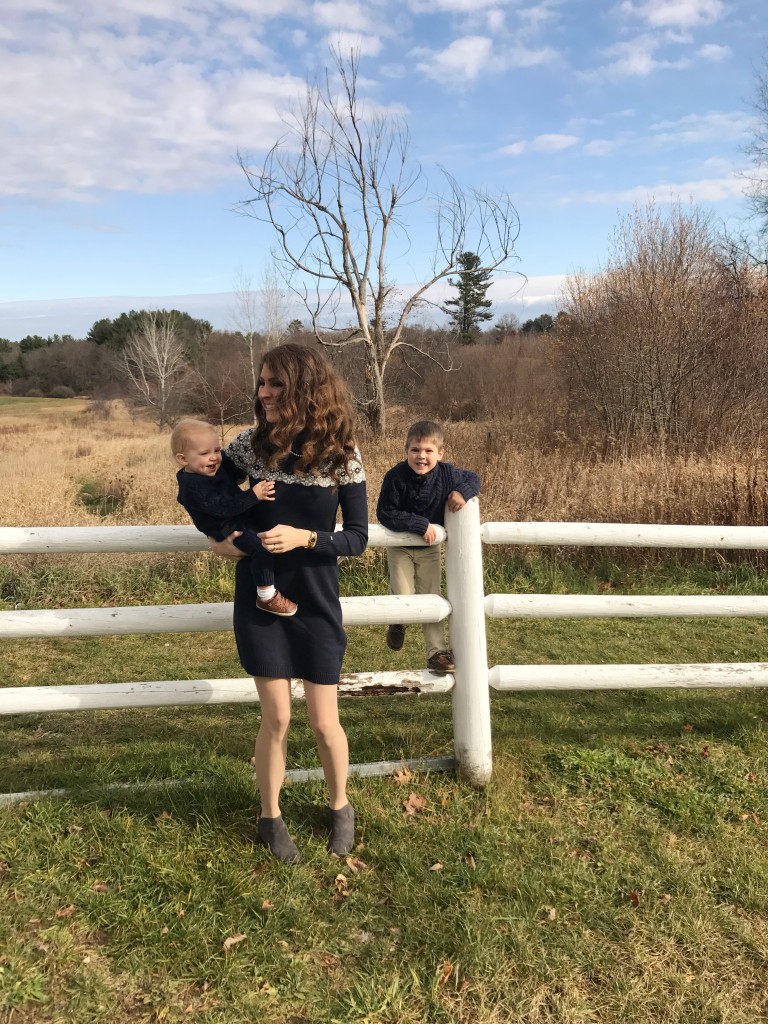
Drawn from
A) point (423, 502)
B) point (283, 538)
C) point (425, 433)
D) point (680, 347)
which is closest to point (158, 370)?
point (680, 347)

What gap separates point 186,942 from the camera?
226cm

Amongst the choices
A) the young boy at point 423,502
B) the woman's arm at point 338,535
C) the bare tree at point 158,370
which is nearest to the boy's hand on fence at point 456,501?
the young boy at point 423,502

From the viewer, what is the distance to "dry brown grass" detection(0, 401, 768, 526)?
7766 millimetres

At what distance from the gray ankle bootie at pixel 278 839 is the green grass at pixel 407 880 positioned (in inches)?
1.9

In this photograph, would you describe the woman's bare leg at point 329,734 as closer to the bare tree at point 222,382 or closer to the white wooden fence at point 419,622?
the white wooden fence at point 419,622

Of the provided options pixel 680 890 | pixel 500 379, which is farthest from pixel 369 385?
pixel 680 890

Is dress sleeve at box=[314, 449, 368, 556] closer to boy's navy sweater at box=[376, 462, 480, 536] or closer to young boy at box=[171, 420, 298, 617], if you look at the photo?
young boy at box=[171, 420, 298, 617]

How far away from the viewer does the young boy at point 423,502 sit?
310 cm

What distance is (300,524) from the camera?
2.39 meters

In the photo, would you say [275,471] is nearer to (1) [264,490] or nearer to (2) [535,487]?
(1) [264,490]

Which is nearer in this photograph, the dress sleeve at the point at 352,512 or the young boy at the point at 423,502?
the dress sleeve at the point at 352,512

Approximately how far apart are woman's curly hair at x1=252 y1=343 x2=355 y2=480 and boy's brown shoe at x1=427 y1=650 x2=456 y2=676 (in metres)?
1.16

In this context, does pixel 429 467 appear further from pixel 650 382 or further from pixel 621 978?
pixel 650 382

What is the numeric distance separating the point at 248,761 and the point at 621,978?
199 centimetres
